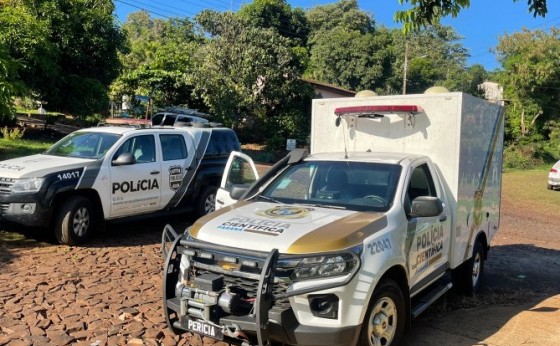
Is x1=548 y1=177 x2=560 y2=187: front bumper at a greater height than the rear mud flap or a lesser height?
lesser

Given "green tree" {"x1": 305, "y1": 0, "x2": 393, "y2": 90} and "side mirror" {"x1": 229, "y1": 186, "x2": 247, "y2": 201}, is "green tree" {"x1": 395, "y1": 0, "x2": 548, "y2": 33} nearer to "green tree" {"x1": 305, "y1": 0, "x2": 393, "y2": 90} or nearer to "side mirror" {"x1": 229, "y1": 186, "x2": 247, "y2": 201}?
"side mirror" {"x1": 229, "y1": 186, "x2": 247, "y2": 201}

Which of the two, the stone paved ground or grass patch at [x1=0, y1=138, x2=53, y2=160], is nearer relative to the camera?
the stone paved ground

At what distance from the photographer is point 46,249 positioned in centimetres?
755

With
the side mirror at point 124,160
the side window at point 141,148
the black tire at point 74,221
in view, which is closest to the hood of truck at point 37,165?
the side mirror at point 124,160

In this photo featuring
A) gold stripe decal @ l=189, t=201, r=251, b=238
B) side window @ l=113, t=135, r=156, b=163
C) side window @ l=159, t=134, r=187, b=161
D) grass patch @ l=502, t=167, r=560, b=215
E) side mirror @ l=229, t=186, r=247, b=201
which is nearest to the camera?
gold stripe decal @ l=189, t=201, r=251, b=238

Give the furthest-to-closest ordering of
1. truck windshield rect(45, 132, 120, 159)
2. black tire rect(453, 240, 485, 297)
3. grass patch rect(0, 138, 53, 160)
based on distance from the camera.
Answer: grass patch rect(0, 138, 53, 160)
truck windshield rect(45, 132, 120, 159)
black tire rect(453, 240, 485, 297)

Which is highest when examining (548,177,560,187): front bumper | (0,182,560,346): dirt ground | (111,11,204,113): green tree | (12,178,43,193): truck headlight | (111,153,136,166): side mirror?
(111,11,204,113): green tree

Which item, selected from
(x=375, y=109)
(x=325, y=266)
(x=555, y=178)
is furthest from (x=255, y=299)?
(x=555, y=178)

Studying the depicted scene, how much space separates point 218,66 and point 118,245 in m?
21.0

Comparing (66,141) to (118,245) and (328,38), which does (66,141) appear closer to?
(118,245)

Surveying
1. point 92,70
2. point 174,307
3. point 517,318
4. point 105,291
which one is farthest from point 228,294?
point 92,70

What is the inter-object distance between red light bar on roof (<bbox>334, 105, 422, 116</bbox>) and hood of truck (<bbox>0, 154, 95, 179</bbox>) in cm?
395

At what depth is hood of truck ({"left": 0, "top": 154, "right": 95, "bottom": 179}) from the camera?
742cm

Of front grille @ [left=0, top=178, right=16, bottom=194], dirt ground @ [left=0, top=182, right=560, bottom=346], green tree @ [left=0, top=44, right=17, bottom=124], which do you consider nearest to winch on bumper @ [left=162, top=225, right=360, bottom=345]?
dirt ground @ [left=0, top=182, right=560, bottom=346]
